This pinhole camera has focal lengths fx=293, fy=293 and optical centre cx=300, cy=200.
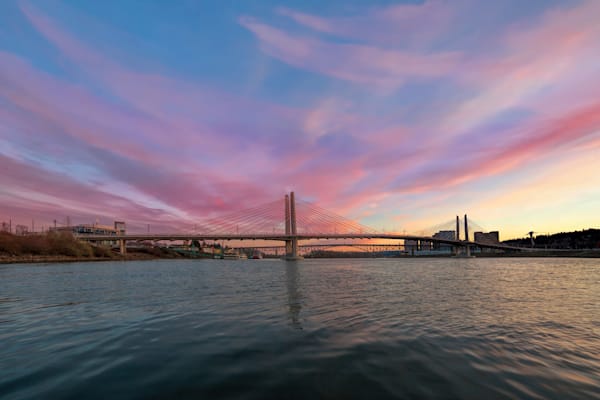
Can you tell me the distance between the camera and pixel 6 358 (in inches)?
268

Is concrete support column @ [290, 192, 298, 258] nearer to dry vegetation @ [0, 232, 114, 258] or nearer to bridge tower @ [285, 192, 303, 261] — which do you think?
bridge tower @ [285, 192, 303, 261]

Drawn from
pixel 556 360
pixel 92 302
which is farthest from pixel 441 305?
pixel 92 302

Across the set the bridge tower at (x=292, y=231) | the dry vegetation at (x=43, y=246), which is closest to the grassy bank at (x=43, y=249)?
the dry vegetation at (x=43, y=246)

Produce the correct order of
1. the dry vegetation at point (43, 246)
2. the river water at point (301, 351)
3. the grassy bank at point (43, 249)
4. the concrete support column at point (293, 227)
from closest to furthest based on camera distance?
the river water at point (301, 351) < the grassy bank at point (43, 249) < the dry vegetation at point (43, 246) < the concrete support column at point (293, 227)

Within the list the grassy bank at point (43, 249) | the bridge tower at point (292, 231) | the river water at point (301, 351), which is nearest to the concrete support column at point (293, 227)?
the bridge tower at point (292, 231)

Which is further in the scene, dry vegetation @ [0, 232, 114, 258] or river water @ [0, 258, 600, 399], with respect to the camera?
dry vegetation @ [0, 232, 114, 258]

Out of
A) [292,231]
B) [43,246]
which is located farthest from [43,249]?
[292,231]

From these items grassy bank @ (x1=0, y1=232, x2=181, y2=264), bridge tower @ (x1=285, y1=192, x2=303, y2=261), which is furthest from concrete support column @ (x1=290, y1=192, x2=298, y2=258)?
grassy bank @ (x1=0, y1=232, x2=181, y2=264)

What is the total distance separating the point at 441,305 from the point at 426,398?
10285 millimetres

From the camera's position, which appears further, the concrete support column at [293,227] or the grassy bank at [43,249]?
the concrete support column at [293,227]

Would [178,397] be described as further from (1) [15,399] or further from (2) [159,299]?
(2) [159,299]

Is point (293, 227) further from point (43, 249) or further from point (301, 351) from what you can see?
point (301, 351)

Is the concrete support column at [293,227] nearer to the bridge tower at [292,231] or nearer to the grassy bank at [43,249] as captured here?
the bridge tower at [292,231]

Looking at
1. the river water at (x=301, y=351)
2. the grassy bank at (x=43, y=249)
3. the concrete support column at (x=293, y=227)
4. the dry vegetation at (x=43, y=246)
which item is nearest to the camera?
the river water at (x=301, y=351)
